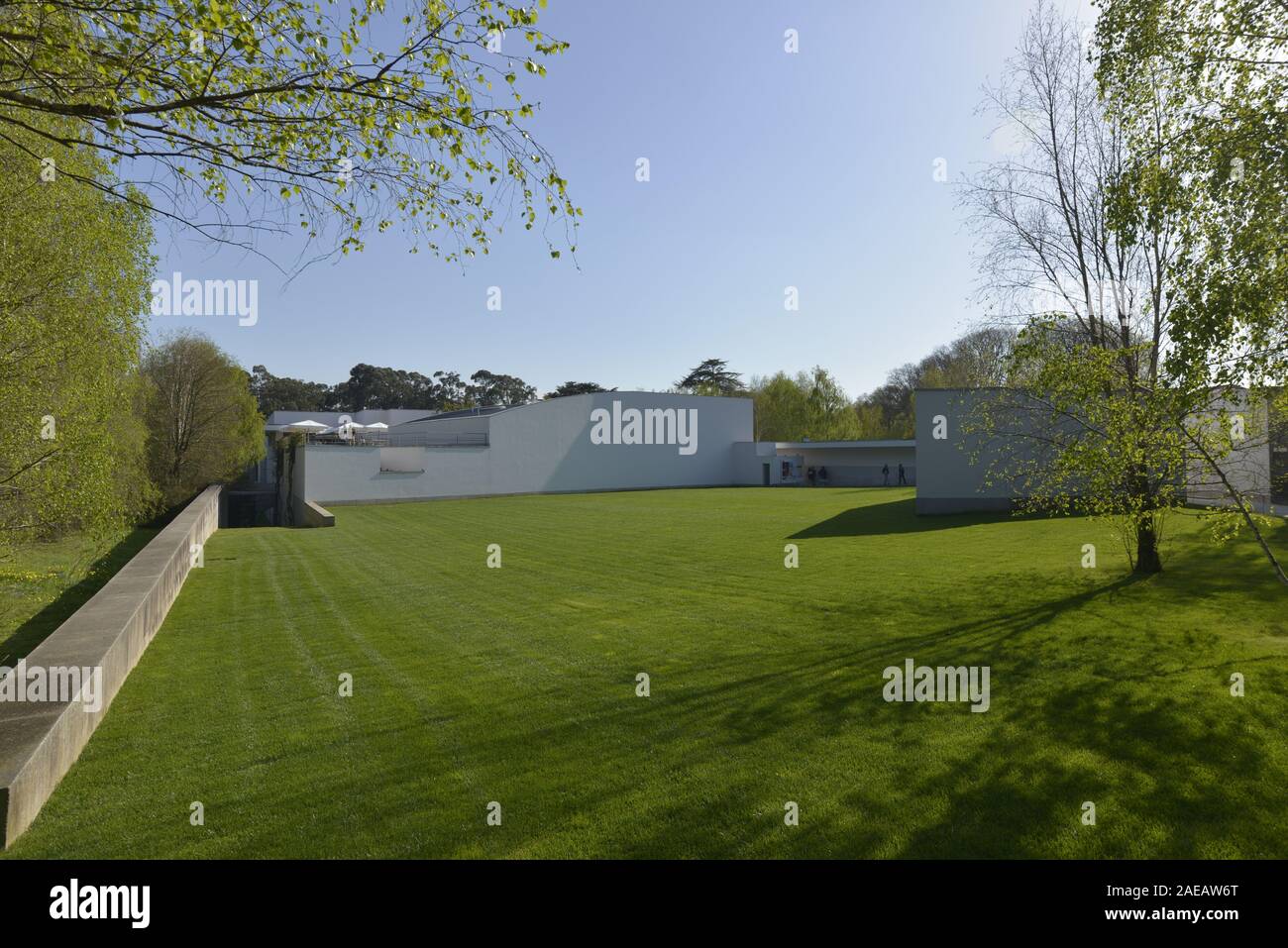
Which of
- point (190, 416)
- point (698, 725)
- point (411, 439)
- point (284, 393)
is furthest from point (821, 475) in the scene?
point (284, 393)

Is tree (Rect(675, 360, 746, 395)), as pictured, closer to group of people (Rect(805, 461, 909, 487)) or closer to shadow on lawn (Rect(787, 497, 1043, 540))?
group of people (Rect(805, 461, 909, 487))

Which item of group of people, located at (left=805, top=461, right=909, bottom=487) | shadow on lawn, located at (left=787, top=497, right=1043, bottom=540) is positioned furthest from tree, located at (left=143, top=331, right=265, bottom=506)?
group of people, located at (left=805, top=461, right=909, bottom=487)

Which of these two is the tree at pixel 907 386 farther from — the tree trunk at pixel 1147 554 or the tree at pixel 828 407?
the tree trunk at pixel 1147 554

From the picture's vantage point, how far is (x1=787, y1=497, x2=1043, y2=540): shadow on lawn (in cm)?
2077

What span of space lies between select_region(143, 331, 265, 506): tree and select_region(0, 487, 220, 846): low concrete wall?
3194cm

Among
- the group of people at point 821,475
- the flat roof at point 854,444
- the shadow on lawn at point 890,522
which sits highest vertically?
the flat roof at point 854,444

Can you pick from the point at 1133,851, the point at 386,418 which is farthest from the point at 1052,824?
the point at 386,418

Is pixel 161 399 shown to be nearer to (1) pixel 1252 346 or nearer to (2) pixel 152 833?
(2) pixel 152 833

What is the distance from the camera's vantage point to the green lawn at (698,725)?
13.2 ft

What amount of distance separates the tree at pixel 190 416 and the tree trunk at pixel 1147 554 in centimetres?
4147

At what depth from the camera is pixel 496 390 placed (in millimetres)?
103625

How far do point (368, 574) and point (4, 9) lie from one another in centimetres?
1031

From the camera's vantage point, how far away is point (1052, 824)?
403 cm

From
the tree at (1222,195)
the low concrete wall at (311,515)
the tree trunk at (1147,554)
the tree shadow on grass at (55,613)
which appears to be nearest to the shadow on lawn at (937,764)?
the tree at (1222,195)
